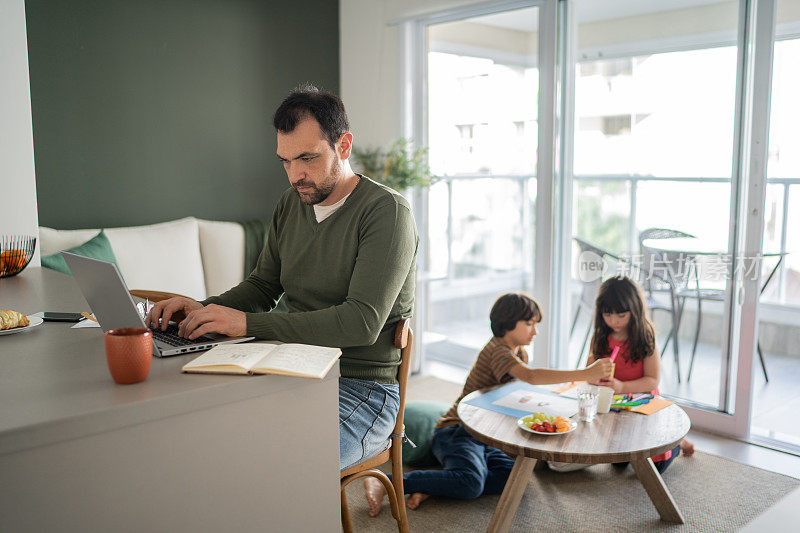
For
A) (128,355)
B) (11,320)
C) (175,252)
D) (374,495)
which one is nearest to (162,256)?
(175,252)

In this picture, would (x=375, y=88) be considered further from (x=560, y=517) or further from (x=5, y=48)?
(x=560, y=517)

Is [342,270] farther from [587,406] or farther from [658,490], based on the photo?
[658,490]

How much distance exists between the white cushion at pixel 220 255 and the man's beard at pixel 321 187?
1.98 metres

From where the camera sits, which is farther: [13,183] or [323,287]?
[13,183]

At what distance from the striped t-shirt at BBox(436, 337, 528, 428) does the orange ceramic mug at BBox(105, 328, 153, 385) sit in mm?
1638

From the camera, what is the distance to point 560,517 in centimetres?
237

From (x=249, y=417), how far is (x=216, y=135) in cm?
310

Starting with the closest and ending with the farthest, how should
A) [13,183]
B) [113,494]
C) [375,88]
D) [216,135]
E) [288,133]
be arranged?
[113,494] → [288,133] → [13,183] → [216,135] → [375,88]

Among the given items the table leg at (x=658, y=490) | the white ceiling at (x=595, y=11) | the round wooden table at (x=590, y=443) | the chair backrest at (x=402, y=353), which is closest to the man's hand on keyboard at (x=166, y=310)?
the chair backrest at (x=402, y=353)

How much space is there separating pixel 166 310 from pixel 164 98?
2469 mm

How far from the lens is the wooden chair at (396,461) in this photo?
1748 millimetres

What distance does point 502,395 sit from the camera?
2.52 meters

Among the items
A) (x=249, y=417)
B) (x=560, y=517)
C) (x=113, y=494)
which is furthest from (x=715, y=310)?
(x=113, y=494)

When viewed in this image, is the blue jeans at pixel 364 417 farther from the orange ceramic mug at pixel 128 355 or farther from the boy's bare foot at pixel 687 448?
the boy's bare foot at pixel 687 448
